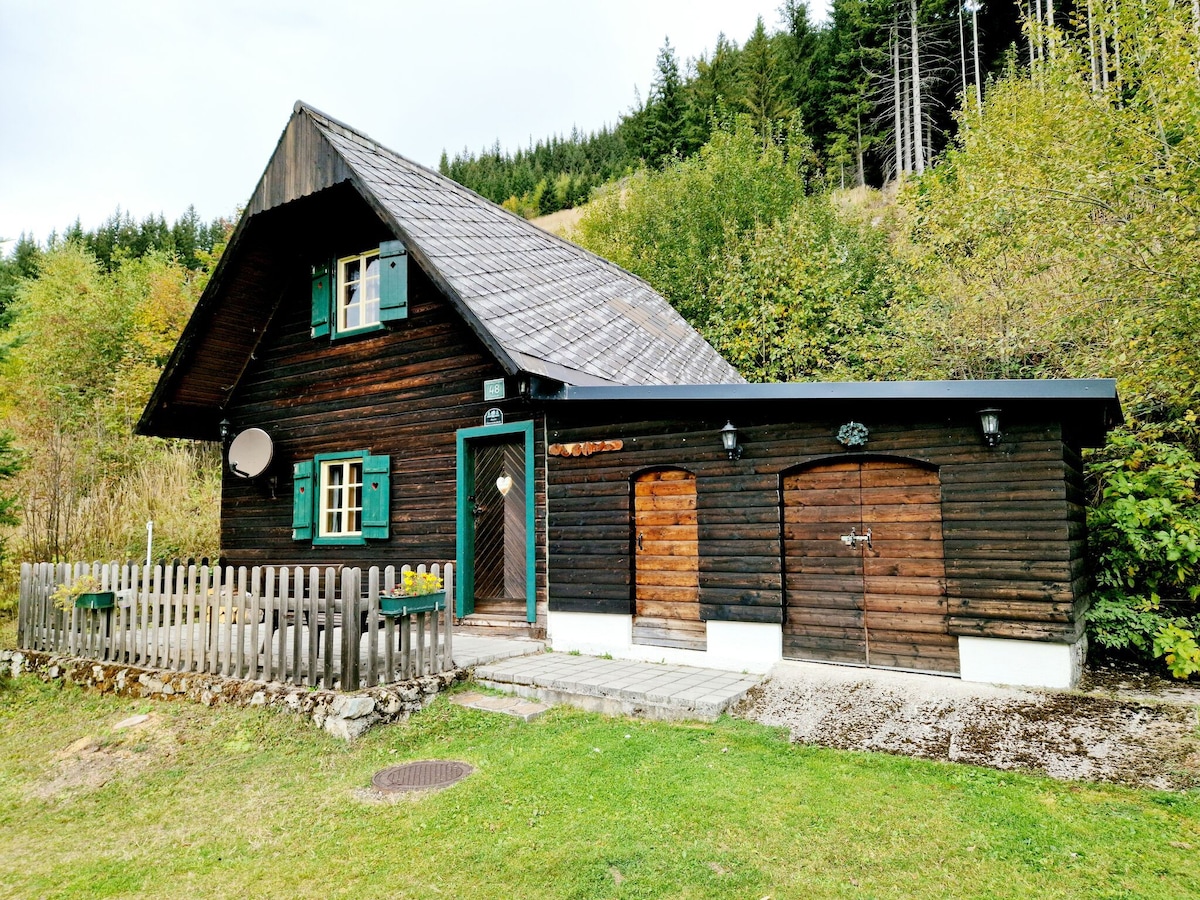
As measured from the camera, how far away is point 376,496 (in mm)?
9711

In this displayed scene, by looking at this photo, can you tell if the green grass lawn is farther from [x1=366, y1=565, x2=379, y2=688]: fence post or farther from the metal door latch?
the metal door latch

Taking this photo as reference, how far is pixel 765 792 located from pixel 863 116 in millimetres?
39965

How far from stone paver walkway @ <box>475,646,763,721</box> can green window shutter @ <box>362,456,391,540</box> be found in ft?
10.8

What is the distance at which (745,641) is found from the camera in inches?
278

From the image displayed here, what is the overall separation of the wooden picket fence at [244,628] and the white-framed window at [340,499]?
2697 millimetres

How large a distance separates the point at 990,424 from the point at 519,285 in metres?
5.95

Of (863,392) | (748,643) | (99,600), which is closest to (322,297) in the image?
(99,600)

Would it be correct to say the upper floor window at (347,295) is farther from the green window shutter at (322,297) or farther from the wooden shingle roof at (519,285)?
the wooden shingle roof at (519,285)

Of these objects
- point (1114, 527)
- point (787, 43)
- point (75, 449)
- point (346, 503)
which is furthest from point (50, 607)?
point (787, 43)

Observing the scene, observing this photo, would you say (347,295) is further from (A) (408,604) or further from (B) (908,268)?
(B) (908,268)

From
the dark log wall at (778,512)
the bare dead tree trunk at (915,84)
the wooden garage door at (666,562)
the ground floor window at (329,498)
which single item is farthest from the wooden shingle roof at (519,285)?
the bare dead tree trunk at (915,84)

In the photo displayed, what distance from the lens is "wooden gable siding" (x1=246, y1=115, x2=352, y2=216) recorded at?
930 cm

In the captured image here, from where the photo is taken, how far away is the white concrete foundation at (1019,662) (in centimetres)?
579

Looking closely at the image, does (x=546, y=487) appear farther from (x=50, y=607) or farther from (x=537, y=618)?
(x=50, y=607)
